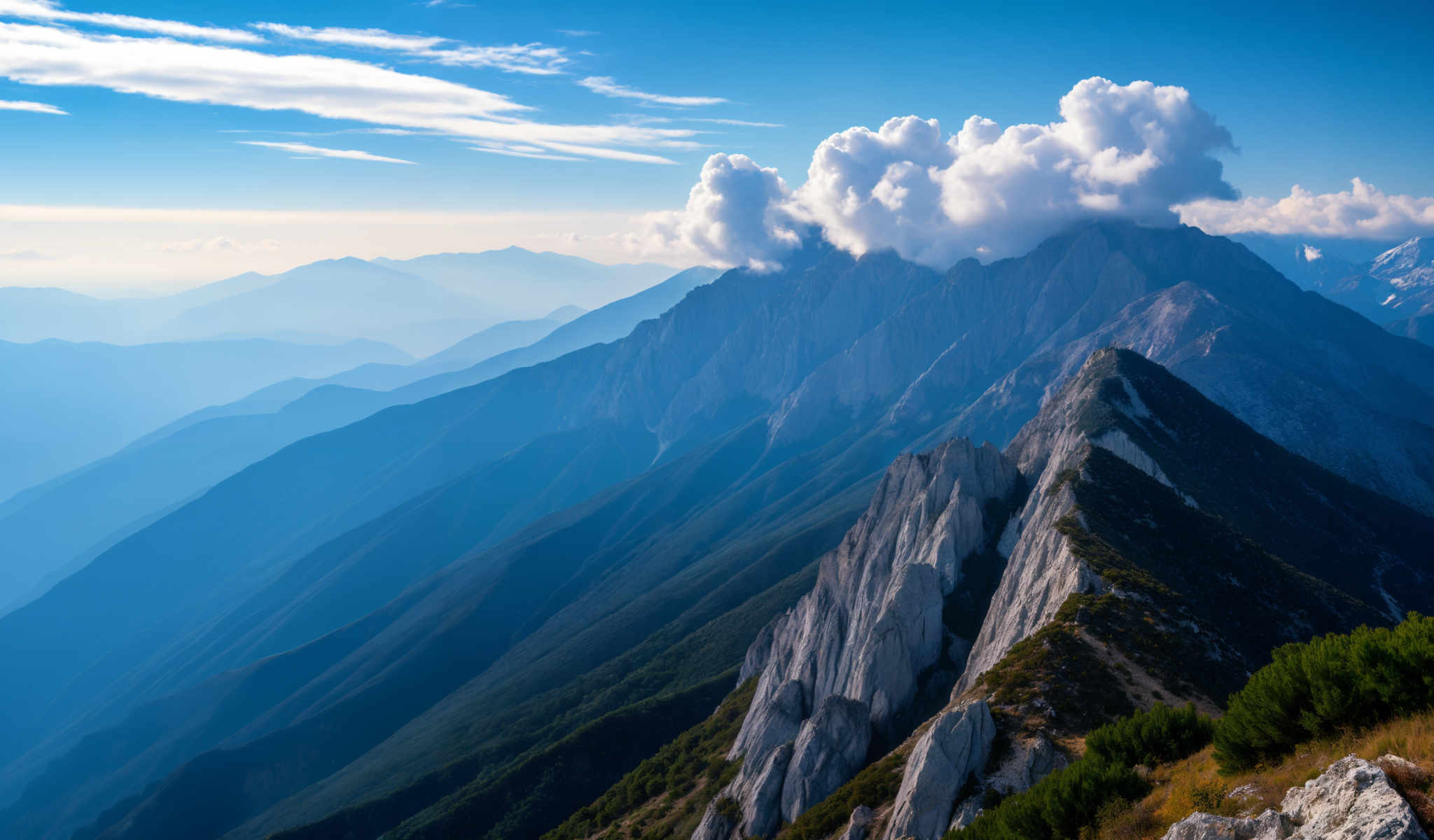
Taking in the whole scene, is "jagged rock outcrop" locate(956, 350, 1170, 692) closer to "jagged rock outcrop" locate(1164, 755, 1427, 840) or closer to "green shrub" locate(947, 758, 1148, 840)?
"green shrub" locate(947, 758, 1148, 840)

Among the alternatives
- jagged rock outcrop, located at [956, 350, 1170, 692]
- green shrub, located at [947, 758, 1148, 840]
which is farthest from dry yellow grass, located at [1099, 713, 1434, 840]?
jagged rock outcrop, located at [956, 350, 1170, 692]

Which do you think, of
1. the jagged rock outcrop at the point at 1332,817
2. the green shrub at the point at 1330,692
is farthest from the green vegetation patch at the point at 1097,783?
the jagged rock outcrop at the point at 1332,817

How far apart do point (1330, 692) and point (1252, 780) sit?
4.29 meters

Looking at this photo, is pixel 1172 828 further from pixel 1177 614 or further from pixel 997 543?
pixel 997 543

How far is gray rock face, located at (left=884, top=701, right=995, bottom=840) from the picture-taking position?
1829 inches

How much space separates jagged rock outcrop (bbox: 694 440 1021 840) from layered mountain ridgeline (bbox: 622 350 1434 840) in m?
0.26

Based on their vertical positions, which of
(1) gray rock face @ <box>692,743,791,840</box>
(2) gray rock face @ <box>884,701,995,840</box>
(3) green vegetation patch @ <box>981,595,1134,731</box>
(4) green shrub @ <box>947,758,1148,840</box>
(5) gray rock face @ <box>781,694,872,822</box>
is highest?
(4) green shrub @ <box>947,758,1148,840</box>

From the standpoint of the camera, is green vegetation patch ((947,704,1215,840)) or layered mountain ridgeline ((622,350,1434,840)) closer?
green vegetation patch ((947,704,1215,840))

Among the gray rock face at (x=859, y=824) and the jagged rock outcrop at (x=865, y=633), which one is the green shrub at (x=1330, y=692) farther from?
the jagged rock outcrop at (x=865, y=633)

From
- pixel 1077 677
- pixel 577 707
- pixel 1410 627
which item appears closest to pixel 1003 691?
pixel 1077 677

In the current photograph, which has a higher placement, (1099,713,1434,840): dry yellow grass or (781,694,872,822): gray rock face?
(1099,713,1434,840): dry yellow grass

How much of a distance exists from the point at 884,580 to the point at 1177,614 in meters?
37.6

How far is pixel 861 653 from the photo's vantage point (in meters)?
80.9

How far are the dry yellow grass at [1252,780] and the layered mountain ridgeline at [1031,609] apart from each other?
53.6 ft
